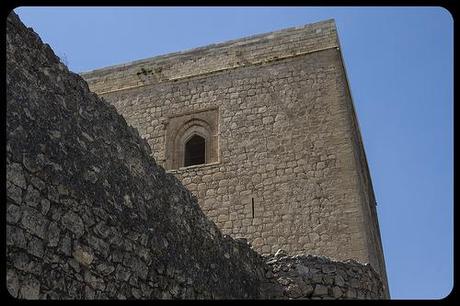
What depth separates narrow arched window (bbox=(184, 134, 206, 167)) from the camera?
10.5 meters

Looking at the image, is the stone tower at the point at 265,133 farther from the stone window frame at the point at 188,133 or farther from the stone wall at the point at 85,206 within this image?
the stone wall at the point at 85,206

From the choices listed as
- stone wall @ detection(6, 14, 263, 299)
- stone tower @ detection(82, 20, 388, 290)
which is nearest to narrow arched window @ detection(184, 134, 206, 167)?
stone tower @ detection(82, 20, 388, 290)

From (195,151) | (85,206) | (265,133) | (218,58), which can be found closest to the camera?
(85,206)

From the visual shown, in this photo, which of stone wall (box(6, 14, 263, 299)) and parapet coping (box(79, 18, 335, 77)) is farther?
parapet coping (box(79, 18, 335, 77))

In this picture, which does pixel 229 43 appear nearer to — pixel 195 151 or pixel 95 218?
pixel 195 151

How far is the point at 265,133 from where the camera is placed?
10.1 m

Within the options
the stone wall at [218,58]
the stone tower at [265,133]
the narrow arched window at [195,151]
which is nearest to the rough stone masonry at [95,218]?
the stone tower at [265,133]

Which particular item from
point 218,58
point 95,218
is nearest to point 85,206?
point 95,218

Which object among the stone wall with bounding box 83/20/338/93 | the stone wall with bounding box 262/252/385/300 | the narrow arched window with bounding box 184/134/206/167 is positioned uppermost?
the stone wall with bounding box 83/20/338/93

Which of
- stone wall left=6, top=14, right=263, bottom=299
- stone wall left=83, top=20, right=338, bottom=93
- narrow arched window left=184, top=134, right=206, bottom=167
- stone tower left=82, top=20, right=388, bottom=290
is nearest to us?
stone wall left=6, top=14, right=263, bottom=299

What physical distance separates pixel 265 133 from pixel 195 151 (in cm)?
144

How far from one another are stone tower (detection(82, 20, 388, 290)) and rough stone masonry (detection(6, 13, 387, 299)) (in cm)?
353

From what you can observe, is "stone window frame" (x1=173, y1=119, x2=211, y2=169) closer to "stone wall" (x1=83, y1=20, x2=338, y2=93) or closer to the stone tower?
the stone tower
